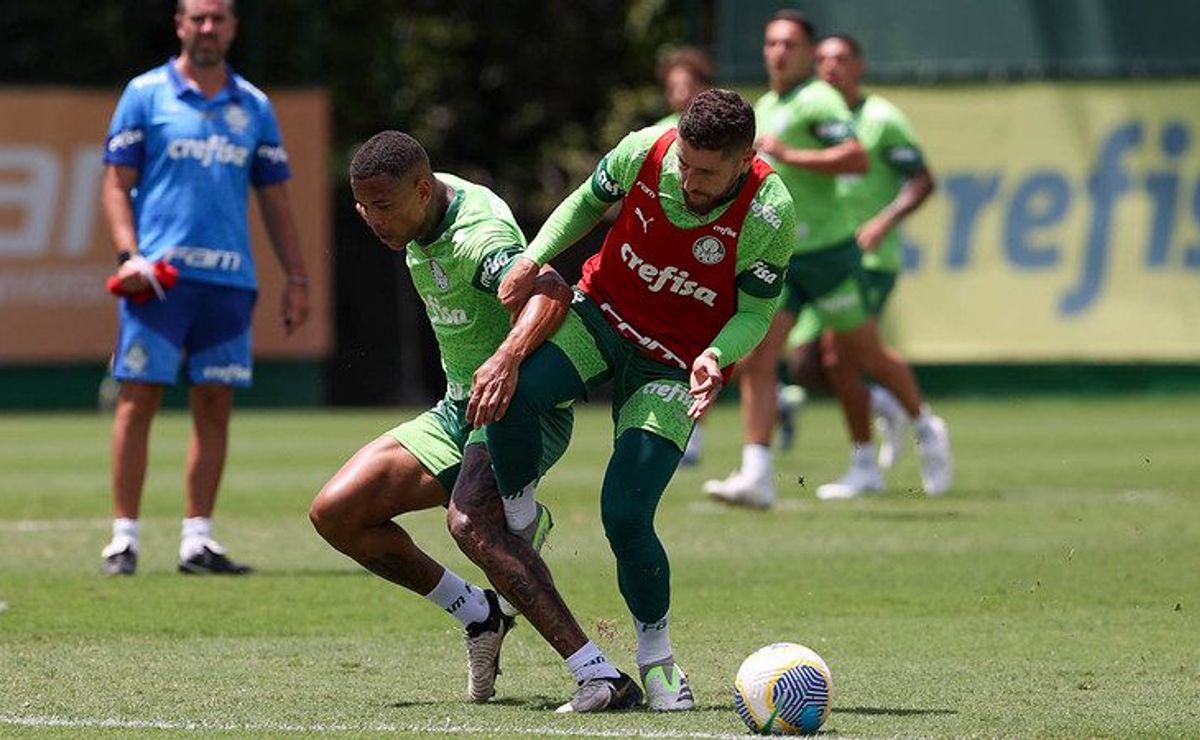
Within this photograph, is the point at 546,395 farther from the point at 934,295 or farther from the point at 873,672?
the point at 934,295

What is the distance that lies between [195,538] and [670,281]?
394 cm

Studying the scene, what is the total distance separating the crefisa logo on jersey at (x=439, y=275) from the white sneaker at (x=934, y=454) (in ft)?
22.6

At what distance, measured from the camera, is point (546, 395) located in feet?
23.6

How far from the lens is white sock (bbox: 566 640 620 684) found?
7.13 metres

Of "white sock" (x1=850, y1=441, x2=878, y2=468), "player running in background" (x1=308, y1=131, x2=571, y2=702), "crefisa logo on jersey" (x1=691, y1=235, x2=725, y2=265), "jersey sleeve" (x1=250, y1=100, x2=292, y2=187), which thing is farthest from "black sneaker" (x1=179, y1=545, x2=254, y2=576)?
"white sock" (x1=850, y1=441, x2=878, y2=468)

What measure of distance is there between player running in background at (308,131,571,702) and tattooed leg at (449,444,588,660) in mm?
61

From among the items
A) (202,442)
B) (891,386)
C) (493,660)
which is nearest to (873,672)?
(493,660)

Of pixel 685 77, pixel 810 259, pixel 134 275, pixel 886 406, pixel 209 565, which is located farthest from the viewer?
pixel 886 406

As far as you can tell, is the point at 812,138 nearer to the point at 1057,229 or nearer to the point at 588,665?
the point at 588,665

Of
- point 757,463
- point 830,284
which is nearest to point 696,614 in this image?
point 757,463

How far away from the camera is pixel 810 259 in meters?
13.4

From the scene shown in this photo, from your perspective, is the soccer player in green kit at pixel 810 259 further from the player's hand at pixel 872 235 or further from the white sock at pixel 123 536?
the white sock at pixel 123 536

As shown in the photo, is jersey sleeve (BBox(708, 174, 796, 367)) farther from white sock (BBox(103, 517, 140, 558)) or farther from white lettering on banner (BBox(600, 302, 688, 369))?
white sock (BBox(103, 517, 140, 558))

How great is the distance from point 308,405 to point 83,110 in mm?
3556
